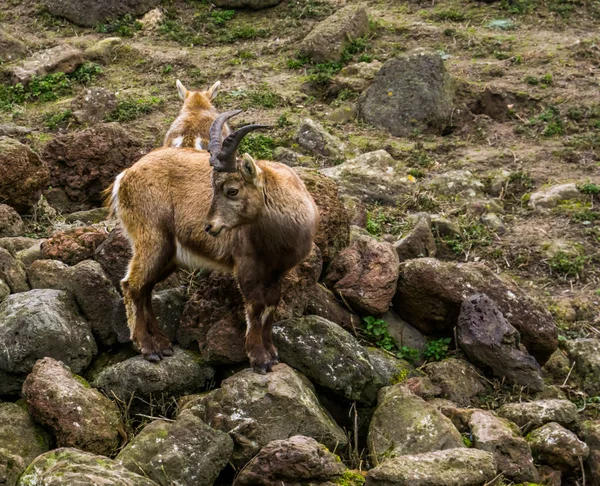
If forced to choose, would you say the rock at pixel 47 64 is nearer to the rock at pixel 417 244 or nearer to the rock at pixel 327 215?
the rock at pixel 327 215

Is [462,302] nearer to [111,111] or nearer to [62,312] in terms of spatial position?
[62,312]

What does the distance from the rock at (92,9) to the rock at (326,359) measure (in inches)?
456

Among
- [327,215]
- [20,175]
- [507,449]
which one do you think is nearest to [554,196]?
[327,215]

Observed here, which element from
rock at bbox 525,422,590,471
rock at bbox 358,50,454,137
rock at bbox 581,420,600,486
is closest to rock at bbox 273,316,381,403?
rock at bbox 525,422,590,471

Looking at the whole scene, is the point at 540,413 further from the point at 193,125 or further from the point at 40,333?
the point at 193,125

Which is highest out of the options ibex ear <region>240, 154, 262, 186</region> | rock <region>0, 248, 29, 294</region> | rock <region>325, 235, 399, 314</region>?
ibex ear <region>240, 154, 262, 186</region>

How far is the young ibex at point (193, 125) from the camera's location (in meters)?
10.6

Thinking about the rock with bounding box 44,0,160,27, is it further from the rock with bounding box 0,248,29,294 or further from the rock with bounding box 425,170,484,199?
the rock with bounding box 0,248,29,294

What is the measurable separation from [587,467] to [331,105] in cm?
845

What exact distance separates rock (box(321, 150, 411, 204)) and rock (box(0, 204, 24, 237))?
424cm

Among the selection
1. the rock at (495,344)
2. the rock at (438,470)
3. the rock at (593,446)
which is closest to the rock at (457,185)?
the rock at (495,344)

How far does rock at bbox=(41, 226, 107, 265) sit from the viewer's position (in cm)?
867

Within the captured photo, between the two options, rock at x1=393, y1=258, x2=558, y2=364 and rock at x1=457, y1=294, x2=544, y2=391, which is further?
rock at x1=393, y1=258, x2=558, y2=364

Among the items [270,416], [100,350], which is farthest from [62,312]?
[270,416]
